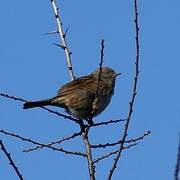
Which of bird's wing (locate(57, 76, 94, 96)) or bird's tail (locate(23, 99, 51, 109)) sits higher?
bird's wing (locate(57, 76, 94, 96))

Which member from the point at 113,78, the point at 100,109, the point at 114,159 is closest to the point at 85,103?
the point at 100,109

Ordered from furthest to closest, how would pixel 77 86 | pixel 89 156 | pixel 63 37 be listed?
pixel 77 86 < pixel 63 37 < pixel 89 156

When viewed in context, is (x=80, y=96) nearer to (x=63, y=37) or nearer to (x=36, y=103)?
(x=36, y=103)

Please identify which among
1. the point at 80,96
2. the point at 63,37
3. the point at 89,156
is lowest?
the point at 89,156

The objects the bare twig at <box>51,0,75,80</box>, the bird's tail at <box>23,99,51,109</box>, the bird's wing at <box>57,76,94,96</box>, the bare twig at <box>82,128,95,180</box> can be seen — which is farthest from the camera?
the bird's wing at <box>57,76,94,96</box>

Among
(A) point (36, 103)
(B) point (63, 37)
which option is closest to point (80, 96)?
(A) point (36, 103)

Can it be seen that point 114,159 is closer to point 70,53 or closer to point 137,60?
point 137,60

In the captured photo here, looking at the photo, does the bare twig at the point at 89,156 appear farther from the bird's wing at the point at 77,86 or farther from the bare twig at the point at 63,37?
the bird's wing at the point at 77,86

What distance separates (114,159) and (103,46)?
89 centimetres

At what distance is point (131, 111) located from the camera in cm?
398

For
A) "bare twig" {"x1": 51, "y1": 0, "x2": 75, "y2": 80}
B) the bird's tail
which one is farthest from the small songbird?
"bare twig" {"x1": 51, "y1": 0, "x2": 75, "y2": 80}

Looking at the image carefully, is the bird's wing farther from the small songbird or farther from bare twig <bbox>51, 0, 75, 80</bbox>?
bare twig <bbox>51, 0, 75, 80</bbox>

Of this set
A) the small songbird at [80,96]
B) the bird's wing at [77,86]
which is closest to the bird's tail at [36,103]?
the small songbird at [80,96]

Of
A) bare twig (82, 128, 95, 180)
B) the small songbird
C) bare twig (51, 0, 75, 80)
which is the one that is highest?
the small songbird
